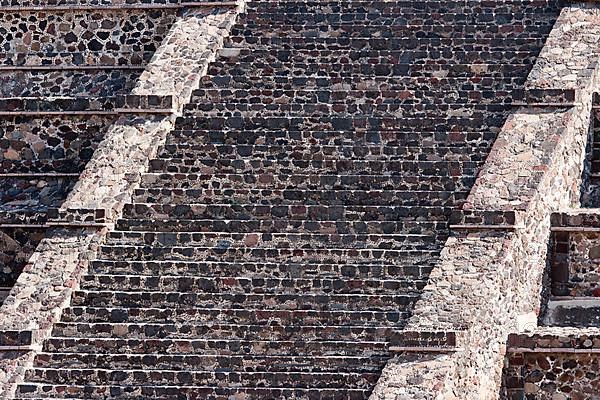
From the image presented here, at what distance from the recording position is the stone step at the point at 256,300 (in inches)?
771

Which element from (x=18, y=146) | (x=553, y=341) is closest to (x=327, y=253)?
(x=553, y=341)

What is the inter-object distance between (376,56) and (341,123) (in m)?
1.56

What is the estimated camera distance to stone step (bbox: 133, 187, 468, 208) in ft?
69.0

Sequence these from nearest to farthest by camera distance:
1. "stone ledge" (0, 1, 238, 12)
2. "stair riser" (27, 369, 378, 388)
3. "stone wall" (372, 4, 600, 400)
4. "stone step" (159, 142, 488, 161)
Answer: "stone wall" (372, 4, 600, 400) → "stair riser" (27, 369, 378, 388) → "stone step" (159, 142, 488, 161) → "stone ledge" (0, 1, 238, 12)

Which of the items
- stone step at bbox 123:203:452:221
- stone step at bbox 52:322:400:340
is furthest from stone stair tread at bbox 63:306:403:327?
stone step at bbox 123:203:452:221

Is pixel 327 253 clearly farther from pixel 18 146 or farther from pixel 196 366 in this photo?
pixel 18 146

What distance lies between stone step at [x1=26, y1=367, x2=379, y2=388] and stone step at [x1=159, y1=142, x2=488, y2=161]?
3.32 m

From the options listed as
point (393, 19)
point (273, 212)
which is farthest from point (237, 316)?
point (393, 19)

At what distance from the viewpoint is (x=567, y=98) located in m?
22.1

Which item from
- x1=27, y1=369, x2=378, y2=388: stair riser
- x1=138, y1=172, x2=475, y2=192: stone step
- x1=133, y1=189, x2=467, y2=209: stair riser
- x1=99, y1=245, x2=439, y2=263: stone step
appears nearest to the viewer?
x1=27, y1=369, x2=378, y2=388: stair riser

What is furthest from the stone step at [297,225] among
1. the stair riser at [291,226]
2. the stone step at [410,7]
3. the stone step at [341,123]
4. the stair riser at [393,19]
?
the stone step at [410,7]

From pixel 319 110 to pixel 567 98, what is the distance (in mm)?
2432

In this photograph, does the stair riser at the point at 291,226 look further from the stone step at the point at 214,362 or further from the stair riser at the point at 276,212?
the stone step at the point at 214,362

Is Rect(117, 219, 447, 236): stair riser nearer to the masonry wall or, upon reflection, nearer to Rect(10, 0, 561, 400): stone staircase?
Rect(10, 0, 561, 400): stone staircase
